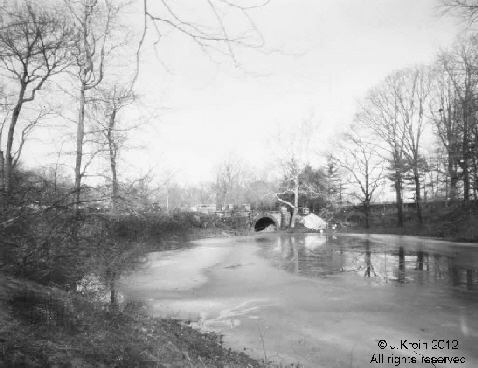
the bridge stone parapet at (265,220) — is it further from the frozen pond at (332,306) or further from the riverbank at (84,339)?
the riverbank at (84,339)

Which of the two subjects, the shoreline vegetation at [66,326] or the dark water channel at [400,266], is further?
the dark water channel at [400,266]

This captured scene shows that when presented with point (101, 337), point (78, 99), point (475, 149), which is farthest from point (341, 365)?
point (475, 149)

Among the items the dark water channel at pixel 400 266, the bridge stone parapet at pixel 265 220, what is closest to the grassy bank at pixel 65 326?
the dark water channel at pixel 400 266

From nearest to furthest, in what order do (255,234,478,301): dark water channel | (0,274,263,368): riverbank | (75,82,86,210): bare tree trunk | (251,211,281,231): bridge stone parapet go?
(0,274,263,368): riverbank
(255,234,478,301): dark water channel
(75,82,86,210): bare tree trunk
(251,211,281,231): bridge stone parapet

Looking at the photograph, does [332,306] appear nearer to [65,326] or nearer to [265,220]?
[65,326]

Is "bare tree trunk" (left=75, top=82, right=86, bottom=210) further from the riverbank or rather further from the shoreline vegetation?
the riverbank

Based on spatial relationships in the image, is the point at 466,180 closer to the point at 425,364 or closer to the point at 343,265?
the point at 343,265

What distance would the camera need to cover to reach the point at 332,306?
6.43 meters

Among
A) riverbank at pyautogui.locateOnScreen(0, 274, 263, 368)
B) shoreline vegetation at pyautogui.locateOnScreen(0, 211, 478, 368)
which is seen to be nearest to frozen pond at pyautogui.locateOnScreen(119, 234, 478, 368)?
shoreline vegetation at pyautogui.locateOnScreen(0, 211, 478, 368)

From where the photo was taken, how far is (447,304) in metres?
6.45

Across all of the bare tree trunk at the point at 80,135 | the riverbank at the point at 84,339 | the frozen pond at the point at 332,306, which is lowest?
the frozen pond at the point at 332,306

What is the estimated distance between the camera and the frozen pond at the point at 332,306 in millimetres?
4492

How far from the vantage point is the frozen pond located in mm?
4492

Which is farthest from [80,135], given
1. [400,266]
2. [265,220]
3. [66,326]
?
[265,220]
